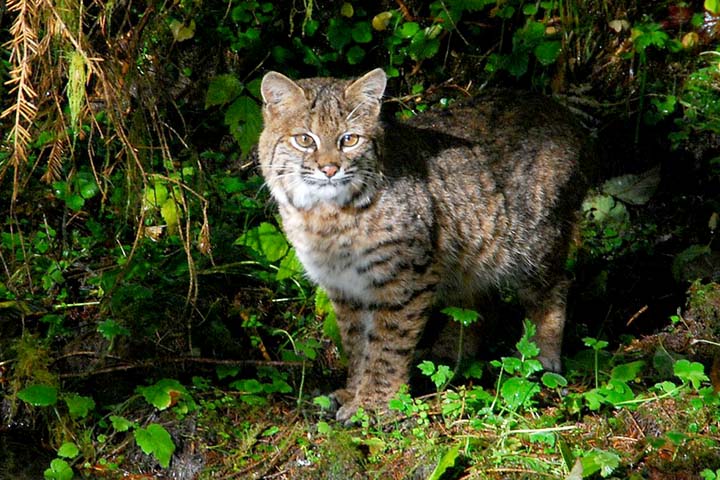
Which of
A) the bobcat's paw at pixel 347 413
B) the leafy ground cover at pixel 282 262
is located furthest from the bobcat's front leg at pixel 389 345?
the leafy ground cover at pixel 282 262

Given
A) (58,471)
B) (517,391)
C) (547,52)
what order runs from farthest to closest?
1. (547,52)
2. (517,391)
3. (58,471)

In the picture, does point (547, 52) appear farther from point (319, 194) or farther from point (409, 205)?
point (319, 194)

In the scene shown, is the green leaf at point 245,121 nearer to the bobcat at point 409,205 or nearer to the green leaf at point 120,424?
the bobcat at point 409,205

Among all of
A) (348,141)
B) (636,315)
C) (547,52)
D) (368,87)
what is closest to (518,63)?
(547,52)

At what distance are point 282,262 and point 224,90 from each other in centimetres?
115

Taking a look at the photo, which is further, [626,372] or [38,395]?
[626,372]

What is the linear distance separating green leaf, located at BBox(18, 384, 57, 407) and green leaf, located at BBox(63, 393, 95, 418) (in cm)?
9

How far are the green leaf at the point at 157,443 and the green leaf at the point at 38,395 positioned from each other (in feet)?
1.22

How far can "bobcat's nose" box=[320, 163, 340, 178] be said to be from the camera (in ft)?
14.0

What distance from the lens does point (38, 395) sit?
4086 millimetres

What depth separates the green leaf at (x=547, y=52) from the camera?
6.05m

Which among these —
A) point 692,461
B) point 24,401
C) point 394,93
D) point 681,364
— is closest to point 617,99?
point 394,93

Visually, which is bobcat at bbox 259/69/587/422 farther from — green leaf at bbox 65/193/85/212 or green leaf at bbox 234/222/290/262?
green leaf at bbox 65/193/85/212

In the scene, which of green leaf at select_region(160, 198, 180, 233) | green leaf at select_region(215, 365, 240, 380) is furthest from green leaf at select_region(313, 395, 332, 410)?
green leaf at select_region(160, 198, 180, 233)
